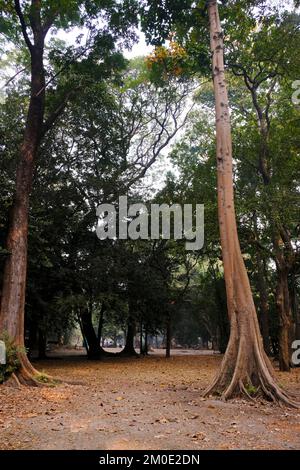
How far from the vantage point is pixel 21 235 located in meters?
10.9

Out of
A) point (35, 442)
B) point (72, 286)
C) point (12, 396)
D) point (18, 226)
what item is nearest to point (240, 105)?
point (72, 286)

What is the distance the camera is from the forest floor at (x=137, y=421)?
183 inches

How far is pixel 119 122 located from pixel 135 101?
147cm

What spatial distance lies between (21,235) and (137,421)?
22.2ft

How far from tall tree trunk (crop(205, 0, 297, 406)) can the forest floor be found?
460mm

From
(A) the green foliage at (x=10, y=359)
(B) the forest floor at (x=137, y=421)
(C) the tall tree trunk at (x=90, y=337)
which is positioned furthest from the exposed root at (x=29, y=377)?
(C) the tall tree trunk at (x=90, y=337)

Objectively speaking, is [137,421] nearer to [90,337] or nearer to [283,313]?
[283,313]

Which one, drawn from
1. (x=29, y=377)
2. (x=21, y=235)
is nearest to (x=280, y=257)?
(x=21, y=235)

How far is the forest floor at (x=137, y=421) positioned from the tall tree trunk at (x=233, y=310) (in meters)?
0.46

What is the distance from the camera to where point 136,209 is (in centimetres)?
2052

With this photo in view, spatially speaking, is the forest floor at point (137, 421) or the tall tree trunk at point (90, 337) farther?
the tall tree trunk at point (90, 337)

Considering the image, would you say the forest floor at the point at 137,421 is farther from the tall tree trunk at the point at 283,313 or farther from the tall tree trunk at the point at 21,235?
the tall tree trunk at the point at 283,313

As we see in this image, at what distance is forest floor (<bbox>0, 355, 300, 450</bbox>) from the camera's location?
4637 millimetres
